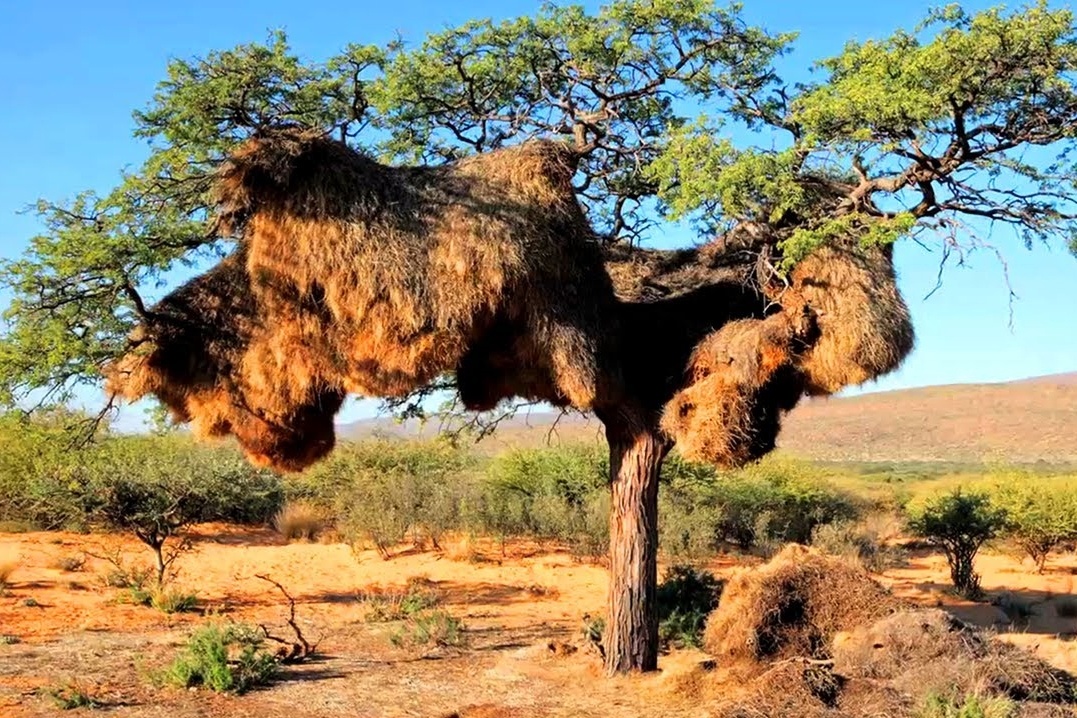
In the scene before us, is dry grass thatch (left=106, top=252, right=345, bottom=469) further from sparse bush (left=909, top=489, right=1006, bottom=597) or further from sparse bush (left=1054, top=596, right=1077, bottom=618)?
sparse bush (left=909, top=489, right=1006, bottom=597)

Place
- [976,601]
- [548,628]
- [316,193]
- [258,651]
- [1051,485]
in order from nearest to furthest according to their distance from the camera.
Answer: [316,193] < [258,651] < [548,628] < [976,601] < [1051,485]

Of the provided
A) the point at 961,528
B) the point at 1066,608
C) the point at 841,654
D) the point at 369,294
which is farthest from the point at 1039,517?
the point at 369,294

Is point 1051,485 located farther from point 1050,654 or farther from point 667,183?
point 667,183

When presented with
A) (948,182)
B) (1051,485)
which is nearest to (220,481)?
(948,182)

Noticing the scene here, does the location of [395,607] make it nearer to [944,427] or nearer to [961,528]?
[961,528]

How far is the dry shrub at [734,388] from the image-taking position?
8.91m

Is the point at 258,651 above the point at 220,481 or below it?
below

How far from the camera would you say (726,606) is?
10.3 m

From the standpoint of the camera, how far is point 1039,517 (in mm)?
22438

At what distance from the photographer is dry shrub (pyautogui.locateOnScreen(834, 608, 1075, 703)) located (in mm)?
8383

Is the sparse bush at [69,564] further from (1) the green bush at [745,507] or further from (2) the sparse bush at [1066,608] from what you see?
(2) the sparse bush at [1066,608]

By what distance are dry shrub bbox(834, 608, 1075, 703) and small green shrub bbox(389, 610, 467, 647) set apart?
15.7 feet

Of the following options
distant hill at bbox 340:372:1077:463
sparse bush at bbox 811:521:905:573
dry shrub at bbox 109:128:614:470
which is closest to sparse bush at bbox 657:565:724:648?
dry shrub at bbox 109:128:614:470

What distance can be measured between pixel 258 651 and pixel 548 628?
453 centimetres
